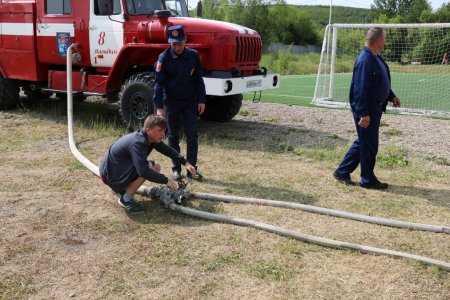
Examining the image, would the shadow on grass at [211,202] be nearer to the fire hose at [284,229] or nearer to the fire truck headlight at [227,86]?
the fire hose at [284,229]

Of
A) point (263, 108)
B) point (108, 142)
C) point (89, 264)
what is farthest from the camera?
point (263, 108)

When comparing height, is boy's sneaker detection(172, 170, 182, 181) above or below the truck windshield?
below

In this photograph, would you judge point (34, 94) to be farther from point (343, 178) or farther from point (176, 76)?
point (343, 178)

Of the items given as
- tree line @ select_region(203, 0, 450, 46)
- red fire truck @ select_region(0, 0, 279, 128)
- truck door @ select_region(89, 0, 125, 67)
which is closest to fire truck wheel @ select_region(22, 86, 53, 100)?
red fire truck @ select_region(0, 0, 279, 128)

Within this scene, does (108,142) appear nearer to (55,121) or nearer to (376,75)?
(55,121)

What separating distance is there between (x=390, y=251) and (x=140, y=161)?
219cm

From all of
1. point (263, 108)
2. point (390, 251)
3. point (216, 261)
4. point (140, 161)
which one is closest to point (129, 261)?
point (216, 261)

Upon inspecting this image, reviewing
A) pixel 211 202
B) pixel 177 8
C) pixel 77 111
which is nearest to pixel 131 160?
pixel 211 202

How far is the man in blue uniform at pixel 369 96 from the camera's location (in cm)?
530

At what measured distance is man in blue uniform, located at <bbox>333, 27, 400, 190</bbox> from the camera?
5.30 m

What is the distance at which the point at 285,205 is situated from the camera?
488 centimetres

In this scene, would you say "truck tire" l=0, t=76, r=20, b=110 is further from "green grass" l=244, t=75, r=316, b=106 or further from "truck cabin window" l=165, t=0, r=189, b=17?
"green grass" l=244, t=75, r=316, b=106

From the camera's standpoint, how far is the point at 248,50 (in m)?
8.12

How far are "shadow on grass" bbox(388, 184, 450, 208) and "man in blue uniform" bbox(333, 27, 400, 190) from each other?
0.51 ft
